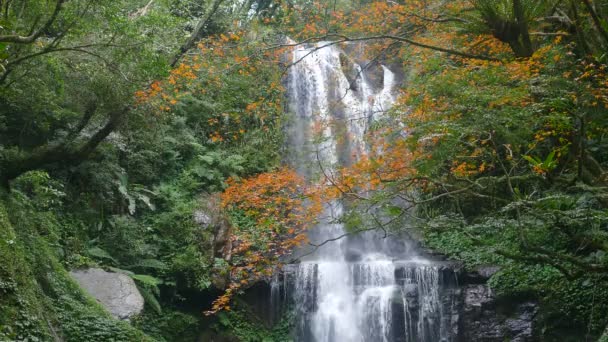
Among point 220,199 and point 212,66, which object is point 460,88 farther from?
Answer: point 220,199

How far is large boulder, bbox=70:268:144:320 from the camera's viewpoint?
26.0ft

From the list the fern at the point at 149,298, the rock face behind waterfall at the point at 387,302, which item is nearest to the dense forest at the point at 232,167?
the fern at the point at 149,298

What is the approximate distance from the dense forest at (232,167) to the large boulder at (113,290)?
0.66 feet

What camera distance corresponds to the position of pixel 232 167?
537 inches

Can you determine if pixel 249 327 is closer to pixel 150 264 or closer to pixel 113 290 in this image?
pixel 150 264

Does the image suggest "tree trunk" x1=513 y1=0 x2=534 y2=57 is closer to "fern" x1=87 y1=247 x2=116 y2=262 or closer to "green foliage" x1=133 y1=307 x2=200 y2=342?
"fern" x1=87 y1=247 x2=116 y2=262

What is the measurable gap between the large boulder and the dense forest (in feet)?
0.66

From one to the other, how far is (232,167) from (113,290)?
5.85 meters

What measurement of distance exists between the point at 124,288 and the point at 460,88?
237 inches

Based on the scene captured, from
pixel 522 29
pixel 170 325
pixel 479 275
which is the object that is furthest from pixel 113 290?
pixel 479 275

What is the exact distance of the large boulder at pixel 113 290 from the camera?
26.0 ft

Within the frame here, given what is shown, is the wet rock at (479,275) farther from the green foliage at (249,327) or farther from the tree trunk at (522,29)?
the tree trunk at (522,29)

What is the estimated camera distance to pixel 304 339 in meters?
11.8

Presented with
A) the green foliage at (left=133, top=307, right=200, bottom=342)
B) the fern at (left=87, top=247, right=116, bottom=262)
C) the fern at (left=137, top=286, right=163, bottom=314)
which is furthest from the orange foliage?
the fern at (left=87, top=247, right=116, bottom=262)
